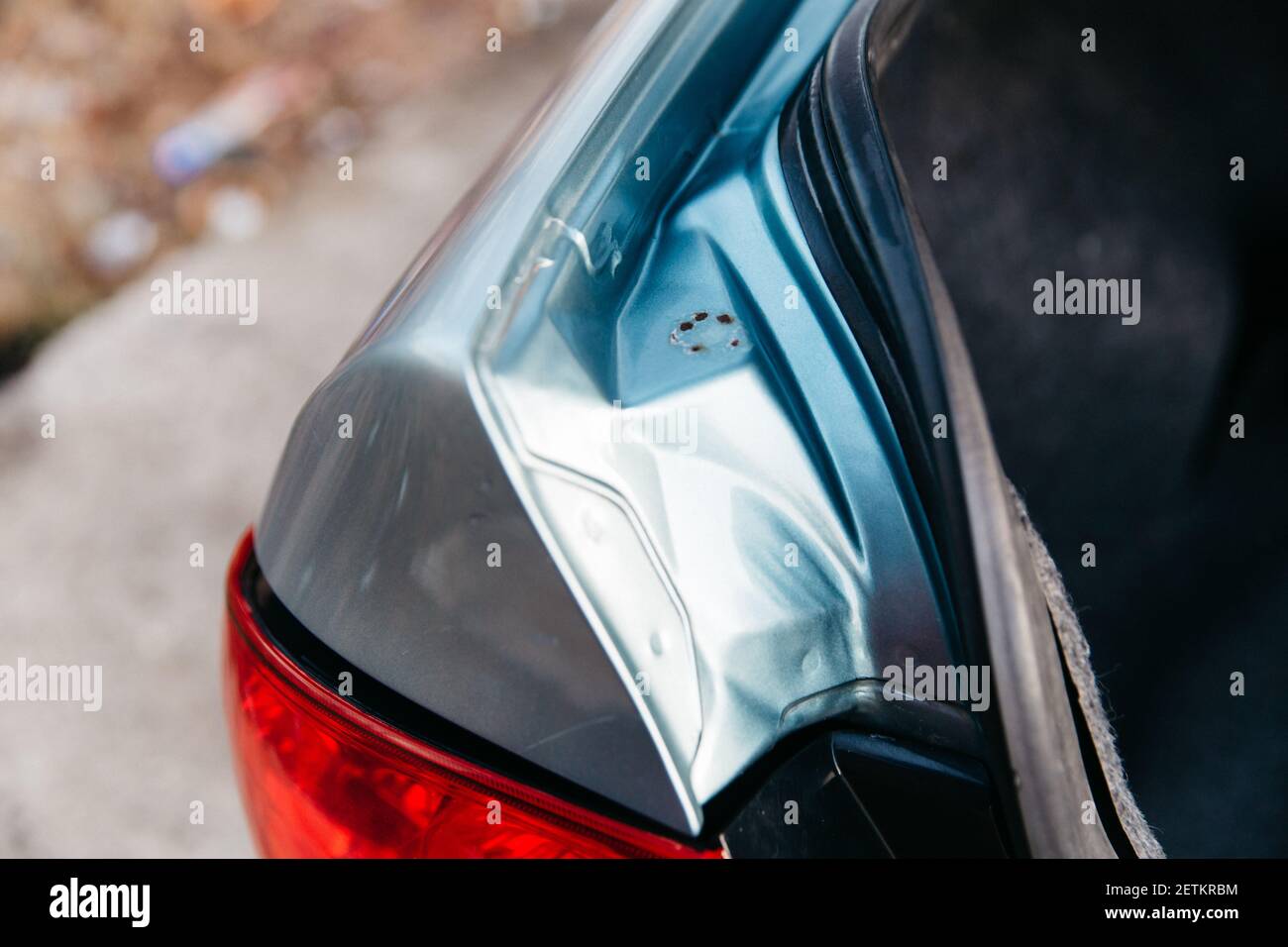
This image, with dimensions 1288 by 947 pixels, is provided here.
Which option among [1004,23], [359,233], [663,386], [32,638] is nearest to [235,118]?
[359,233]

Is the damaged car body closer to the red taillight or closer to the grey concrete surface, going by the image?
the red taillight

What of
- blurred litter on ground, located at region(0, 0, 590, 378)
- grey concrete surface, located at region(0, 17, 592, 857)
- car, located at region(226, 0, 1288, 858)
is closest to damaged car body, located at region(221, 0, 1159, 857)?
car, located at region(226, 0, 1288, 858)

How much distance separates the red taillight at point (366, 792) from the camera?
0.72 m

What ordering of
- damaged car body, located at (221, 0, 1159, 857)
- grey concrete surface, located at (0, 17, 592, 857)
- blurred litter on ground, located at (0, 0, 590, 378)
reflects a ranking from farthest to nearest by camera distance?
blurred litter on ground, located at (0, 0, 590, 378) < grey concrete surface, located at (0, 17, 592, 857) < damaged car body, located at (221, 0, 1159, 857)

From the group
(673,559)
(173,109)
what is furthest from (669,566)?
(173,109)

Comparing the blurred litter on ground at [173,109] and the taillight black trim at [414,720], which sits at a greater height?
the blurred litter on ground at [173,109]

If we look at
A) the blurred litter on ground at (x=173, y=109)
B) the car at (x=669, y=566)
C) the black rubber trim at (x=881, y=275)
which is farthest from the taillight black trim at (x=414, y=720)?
the blurred litter on ground at (x=173, y=109)

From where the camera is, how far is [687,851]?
677 mm

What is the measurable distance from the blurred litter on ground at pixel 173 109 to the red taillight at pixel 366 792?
2.24m

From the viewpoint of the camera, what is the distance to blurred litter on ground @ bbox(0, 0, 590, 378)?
2855 millimetres

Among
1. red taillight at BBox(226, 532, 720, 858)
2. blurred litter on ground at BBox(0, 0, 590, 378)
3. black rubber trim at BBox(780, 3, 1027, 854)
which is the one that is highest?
blurred litter on ground at BBox(0, 0, 590, 378)

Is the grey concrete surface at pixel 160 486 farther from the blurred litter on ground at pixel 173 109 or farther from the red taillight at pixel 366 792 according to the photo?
the red taillight at pixel 366 792

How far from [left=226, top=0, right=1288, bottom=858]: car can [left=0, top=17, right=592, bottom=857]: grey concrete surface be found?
1246 mm

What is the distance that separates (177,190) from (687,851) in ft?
9.56
